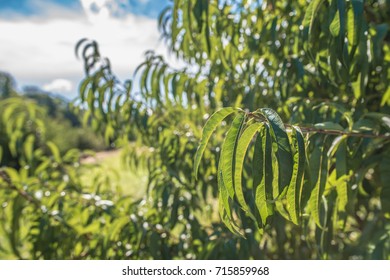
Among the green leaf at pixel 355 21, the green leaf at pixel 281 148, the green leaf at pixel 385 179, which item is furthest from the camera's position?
the green leaf at pixel 385 179

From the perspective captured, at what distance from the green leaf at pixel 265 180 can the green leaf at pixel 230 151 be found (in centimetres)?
3

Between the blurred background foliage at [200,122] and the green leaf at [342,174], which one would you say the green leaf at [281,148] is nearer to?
the green leaf at [342,174]

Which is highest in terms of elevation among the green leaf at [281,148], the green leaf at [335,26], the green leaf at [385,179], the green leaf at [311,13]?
the green leaf at [311,13]

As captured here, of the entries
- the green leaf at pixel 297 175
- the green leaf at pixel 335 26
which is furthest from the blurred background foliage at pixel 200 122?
the green leaf at pixel 297 175

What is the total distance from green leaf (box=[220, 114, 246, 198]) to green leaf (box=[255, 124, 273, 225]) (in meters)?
0.03

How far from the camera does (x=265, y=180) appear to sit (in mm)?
479

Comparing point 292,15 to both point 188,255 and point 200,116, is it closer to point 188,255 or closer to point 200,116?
point 200,116

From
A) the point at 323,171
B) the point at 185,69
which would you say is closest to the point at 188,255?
the point at 185,69

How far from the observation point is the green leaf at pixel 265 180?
0.48 meters

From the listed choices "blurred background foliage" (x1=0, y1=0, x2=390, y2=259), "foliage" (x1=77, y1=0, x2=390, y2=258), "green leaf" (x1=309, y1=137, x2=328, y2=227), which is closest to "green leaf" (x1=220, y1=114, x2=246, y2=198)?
"foliage" (x1=77, y1=0, x2=390, y2=258)

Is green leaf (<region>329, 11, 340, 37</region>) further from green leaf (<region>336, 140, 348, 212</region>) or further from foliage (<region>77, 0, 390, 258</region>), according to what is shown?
green leaf (<region>336, 140, 348, 212</region>)

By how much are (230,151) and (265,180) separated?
0.05 meters

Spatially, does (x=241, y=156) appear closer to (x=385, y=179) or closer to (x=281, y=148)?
(x=281, y=148)
